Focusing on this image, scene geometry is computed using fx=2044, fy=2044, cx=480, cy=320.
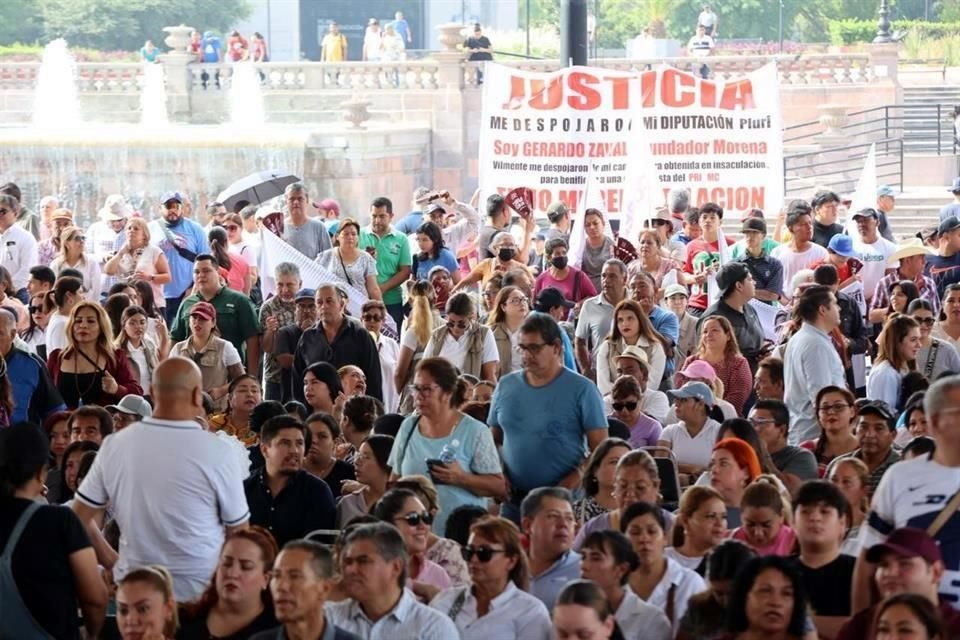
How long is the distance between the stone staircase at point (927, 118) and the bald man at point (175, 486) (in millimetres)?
25864

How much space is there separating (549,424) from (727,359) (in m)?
3.02

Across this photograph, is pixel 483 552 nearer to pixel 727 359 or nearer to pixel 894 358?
pixel 894 358

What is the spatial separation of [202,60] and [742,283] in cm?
2741

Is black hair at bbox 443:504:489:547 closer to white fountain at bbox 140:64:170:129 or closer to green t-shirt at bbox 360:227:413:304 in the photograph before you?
green t-shirt at bbox 360:227:413:304

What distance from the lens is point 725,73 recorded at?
35.0 meters

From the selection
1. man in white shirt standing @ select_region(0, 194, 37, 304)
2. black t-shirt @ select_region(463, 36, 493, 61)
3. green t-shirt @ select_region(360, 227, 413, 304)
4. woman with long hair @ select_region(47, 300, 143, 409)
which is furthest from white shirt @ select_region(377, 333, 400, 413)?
black t-shirt @ select_region(463, 36, 493, 61)

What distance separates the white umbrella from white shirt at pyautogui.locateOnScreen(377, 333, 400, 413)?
7928mm

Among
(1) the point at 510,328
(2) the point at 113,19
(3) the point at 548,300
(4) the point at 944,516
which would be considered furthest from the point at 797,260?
(2) the point at 113,19

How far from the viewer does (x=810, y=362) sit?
10.7 m

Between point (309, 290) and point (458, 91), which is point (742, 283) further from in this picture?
point (458, 91)

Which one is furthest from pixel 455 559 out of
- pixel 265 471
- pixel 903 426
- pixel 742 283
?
pixel 742 283

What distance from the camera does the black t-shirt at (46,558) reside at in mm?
6961

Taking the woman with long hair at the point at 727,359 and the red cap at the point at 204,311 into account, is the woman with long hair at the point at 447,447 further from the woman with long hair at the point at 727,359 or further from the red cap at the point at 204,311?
the red cap at the point at 204,311

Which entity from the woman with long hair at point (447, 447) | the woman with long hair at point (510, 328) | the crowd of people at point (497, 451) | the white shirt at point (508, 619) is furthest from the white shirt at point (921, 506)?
the woman with long hair at point (510, 328)
